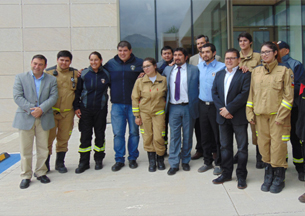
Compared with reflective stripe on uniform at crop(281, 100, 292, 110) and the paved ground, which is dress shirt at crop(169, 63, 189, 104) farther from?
reflective stripe on uniform at crop(281, 100, 292, 110)

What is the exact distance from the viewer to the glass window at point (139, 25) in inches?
361

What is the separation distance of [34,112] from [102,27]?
561 cm

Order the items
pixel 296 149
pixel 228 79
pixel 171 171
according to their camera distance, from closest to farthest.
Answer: pixel 228 79, pixel 296 149, pixel 171 171

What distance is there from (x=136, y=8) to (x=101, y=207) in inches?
300

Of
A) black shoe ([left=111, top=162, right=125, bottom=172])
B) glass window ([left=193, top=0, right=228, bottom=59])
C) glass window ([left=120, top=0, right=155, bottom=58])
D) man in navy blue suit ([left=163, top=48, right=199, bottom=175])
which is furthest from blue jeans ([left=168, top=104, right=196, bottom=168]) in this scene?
glass window ([left=193, top=0, right=228, bottom=59])

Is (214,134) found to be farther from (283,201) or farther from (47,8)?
(47,8)

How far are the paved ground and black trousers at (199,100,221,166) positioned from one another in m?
0.31

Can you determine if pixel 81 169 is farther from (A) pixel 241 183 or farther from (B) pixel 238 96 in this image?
(B) pixel 238 96

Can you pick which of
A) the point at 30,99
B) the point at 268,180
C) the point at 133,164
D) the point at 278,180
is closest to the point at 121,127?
the point at 133,164

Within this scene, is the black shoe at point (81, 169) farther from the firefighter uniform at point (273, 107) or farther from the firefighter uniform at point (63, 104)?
the firefighter uniform at point (273, 107)

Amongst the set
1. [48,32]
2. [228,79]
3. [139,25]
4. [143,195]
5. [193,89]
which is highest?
[139,25]

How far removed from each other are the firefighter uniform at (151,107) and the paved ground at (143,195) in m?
0.62

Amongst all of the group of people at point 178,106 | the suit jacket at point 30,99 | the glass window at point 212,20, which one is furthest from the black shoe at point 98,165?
the glass window at point 212,20

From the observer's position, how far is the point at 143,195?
3646mm
